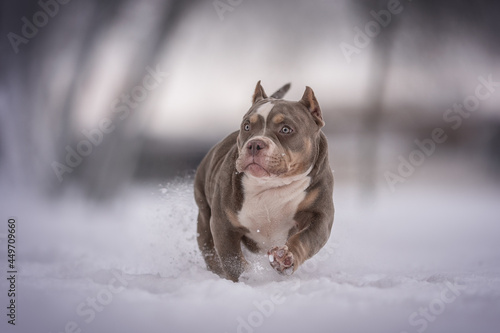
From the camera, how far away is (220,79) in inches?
305

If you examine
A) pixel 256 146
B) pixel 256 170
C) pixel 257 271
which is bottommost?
pixel 257 271

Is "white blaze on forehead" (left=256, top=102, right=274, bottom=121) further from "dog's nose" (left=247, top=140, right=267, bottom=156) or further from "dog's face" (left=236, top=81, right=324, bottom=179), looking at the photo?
"dog's nose" (left=247, top=140, right=267, bottom=156)

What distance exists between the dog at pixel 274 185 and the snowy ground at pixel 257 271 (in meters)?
0.25

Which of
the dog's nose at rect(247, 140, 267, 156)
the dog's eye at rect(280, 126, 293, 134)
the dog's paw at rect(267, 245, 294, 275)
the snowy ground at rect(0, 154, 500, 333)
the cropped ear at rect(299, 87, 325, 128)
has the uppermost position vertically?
the cropped ear at rect(299, 87, 325, 128)

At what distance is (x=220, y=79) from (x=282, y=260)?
4.97 meters

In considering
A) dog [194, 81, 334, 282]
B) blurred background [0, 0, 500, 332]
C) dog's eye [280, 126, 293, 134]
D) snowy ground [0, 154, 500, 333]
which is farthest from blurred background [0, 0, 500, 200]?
dog's eye [280, 126, 293, 134]

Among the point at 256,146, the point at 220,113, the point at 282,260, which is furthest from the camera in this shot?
the point at 220,113

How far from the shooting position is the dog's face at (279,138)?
3.40 metres

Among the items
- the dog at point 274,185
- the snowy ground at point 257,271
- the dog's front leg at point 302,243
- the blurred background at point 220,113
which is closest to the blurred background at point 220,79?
the blurred background at point 220,113

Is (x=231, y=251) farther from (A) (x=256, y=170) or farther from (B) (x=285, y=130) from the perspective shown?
(B) (x=285, y=130)

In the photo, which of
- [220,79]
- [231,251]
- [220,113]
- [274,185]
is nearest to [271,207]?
[274,185]

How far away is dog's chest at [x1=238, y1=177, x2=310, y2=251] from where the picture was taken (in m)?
3.75

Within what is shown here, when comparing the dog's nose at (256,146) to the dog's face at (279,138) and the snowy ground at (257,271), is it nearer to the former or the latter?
the dog's face at (279,138)

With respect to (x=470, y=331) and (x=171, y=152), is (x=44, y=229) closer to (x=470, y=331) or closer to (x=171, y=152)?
(x=171, y=152)
